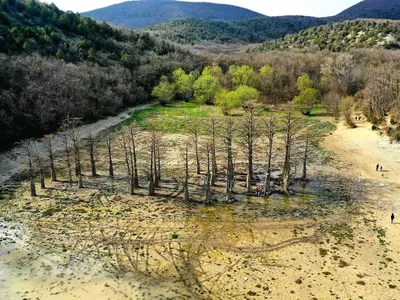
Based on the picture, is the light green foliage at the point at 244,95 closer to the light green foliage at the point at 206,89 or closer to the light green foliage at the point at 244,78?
the light green foliage at the point at 206,89

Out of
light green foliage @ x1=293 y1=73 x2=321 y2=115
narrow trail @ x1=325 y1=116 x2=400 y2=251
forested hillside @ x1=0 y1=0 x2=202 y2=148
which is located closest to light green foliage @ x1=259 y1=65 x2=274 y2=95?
light green foliage @ x1=293 y1=73 x2=321 y2=115

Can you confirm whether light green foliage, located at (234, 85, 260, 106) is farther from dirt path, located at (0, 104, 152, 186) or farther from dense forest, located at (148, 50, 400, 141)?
dirt path, located at (0, 104, 152, 186)

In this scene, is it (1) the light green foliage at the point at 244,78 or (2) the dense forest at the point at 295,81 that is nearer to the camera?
(2) the dense forest at the point at 295,81

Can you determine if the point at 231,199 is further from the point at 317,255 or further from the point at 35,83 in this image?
the point at 35,83

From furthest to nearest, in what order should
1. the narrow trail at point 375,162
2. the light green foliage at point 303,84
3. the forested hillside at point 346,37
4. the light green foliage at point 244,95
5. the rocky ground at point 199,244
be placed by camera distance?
the forested hillside at point 346,37
the light green foliage at point 303,84
the light green foliage at point 244,95
the narrow trail at point 375,162
the rocky ground at point 199,244

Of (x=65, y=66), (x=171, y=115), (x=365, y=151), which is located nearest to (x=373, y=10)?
(x=171, y=115)

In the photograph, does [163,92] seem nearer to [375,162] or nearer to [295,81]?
[295,81]

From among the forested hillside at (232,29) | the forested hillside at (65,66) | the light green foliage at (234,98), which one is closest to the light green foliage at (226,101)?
the light green foliage at (234,98)

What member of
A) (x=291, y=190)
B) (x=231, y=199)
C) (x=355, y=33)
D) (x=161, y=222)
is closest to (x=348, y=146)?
(x=291, y=190)
